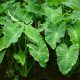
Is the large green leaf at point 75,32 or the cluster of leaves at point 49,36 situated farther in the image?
the large green leaf at point 75,32

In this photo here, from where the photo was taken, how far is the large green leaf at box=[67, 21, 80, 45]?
6.49ft

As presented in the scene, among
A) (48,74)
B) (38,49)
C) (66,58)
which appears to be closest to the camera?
(66,58)

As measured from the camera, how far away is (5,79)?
240 cm

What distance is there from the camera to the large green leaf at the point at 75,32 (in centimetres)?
198

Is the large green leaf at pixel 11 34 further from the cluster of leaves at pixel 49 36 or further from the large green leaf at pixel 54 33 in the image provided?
the large green leaf at pixel 54 33

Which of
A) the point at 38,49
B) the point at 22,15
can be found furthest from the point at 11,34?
the point at 22,15

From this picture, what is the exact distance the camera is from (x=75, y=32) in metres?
2.05

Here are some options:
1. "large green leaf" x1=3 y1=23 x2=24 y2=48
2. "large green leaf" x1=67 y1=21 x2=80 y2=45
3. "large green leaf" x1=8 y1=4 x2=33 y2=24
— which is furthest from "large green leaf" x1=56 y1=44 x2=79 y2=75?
"large green leaf" x1=8 y1=4 x2=33 y2=24

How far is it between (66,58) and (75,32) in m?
0.41

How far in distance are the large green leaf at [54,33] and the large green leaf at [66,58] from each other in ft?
0.43

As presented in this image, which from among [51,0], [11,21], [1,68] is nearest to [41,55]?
[11,21]

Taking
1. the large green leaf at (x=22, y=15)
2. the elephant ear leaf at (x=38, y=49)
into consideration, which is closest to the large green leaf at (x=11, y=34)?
the elephant ear leaf at (x=38, y=49)

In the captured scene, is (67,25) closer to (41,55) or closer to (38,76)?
(41,55)

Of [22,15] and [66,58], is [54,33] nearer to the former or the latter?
[66,58]
